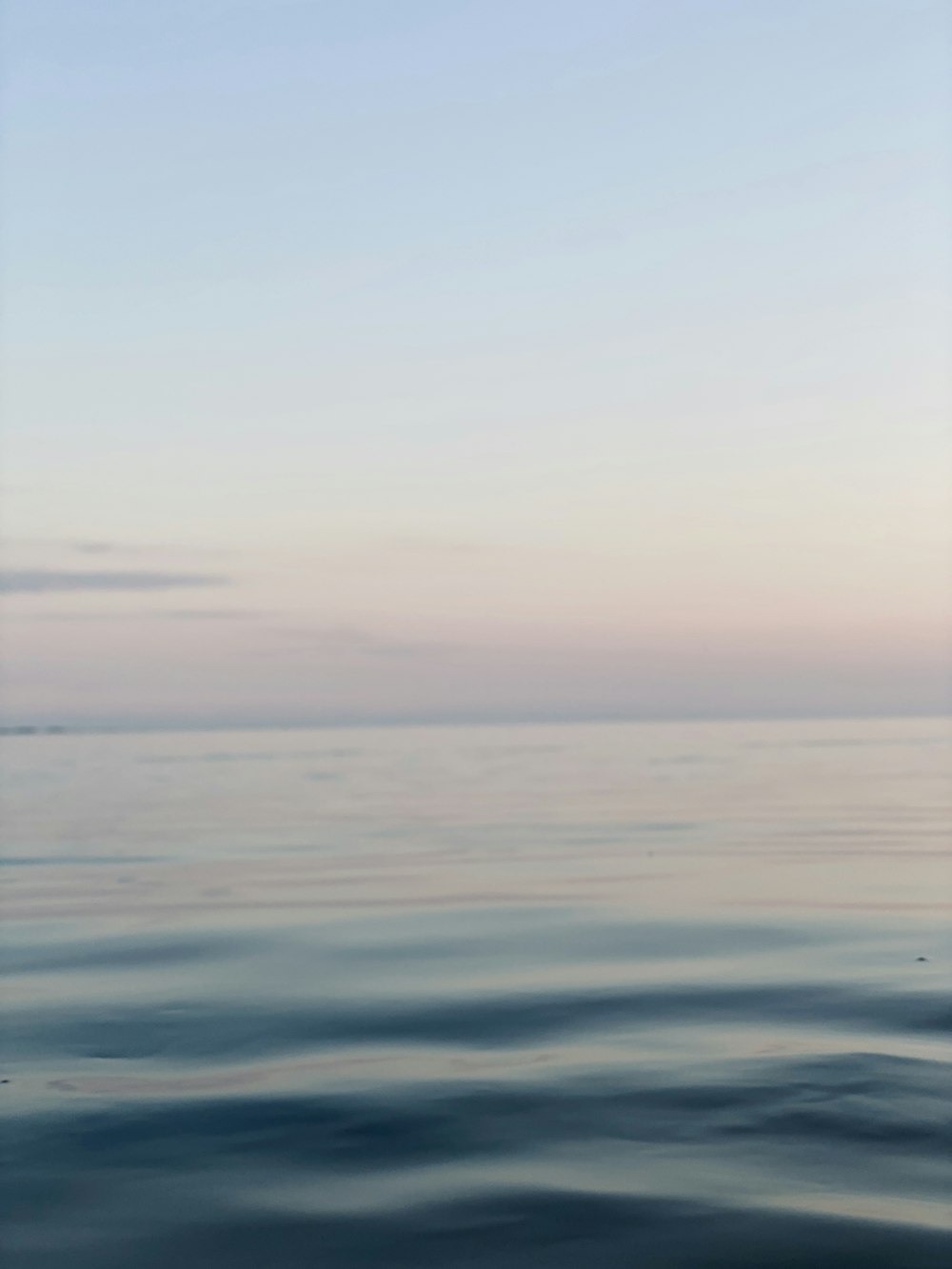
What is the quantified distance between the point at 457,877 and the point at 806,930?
5.65 meters

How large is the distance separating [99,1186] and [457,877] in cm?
1182

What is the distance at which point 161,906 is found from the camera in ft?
51.9

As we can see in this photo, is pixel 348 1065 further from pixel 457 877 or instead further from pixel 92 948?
pixel 457 877

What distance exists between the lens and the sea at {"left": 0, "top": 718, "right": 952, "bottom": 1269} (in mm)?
5836

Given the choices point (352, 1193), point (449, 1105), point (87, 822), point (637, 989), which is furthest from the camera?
point (87, 822)

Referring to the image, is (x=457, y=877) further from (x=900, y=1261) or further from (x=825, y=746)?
(x=825, y=746)

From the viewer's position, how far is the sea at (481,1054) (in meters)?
5.84

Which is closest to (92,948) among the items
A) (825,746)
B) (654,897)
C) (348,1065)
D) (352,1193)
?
(348,1065)

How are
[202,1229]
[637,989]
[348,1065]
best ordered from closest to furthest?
1. [202,1229]
2. [348,1065]
3. [637,989]

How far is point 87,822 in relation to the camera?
26516 mm

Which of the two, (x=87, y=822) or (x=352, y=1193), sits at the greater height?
(x=87, y=822)

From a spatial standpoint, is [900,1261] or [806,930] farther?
[806,930]

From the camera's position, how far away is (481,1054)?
29.4ft

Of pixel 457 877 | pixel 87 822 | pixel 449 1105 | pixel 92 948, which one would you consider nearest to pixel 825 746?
pixel 87 822
